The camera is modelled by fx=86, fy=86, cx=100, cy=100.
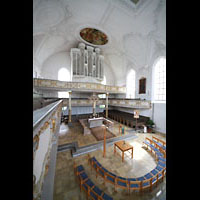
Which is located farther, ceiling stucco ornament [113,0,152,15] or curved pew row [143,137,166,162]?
ceiling stucco ornament [113,0,152,15]

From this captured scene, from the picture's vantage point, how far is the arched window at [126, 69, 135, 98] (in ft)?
40.4

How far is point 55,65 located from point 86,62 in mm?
4416

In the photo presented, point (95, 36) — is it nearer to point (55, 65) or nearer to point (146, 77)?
point (55, 65)

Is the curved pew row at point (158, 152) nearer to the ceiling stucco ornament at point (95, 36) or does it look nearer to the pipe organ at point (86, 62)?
the pipe organ at point (86, 62)

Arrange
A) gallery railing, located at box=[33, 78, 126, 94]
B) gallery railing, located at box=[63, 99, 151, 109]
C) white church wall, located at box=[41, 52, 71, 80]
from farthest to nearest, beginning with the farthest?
white church wall, located at box=[41, 52, 71, 80] → gallery railing, located at box=[63, 99, 151, 109] → gallery railing, located at box=[33, 78, 126, 94]

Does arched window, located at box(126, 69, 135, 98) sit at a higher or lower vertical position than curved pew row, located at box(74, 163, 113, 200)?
higher

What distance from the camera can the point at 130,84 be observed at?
12805 mm

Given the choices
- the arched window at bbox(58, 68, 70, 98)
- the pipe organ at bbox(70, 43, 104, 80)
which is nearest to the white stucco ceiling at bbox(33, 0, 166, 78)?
the pipe organ at bbox(70, 43, 104, 80)

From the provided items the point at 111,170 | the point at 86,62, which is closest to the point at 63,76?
the point at 86,62

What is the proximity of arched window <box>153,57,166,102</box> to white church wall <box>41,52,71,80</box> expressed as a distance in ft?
37.6

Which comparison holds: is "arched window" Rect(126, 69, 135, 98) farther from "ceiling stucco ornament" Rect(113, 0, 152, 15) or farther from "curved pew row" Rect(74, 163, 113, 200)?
"curved pew row" Rect(74, 163, 113, 200)
